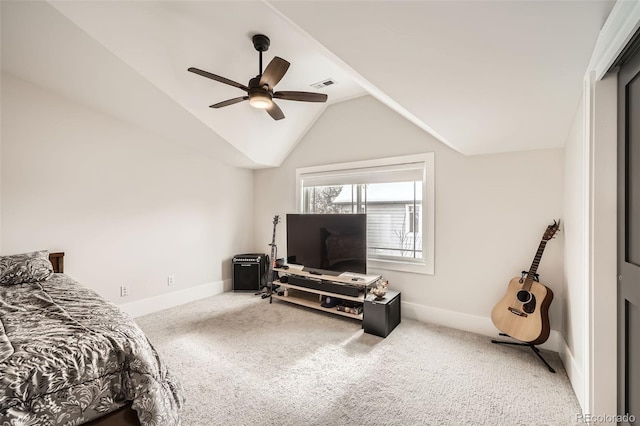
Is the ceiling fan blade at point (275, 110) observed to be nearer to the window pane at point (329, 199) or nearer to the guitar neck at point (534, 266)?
the window pane at point (329, 199)

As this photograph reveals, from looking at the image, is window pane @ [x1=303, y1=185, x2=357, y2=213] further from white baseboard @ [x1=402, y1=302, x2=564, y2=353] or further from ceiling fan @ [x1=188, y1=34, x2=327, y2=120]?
ceiling fan @ [x1=188, y1=34, x2=327, y2=120]

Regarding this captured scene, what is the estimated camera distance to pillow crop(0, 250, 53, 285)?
7.22ft

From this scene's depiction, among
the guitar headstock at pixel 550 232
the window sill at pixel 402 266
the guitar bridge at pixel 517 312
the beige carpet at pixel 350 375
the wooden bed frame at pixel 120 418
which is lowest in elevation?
the beige carpet at pixel 350 375

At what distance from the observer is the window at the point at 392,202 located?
124 inches

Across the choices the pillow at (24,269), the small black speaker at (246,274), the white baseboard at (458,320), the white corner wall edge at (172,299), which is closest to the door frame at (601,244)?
the white baseboard at (458,320)

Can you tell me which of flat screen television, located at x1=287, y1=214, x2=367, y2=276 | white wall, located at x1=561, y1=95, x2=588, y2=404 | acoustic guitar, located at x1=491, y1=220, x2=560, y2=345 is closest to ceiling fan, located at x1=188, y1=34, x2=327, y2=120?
flat screen television, located at x1=287, y1=214, x2=367, y2=276

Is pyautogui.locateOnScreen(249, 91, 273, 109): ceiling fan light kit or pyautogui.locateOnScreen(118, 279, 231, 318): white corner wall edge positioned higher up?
pyautogui.locateOnScreen(249, 91, 273, 109): ceiling fan light kit

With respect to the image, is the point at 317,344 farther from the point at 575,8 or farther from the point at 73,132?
the point at 73,132

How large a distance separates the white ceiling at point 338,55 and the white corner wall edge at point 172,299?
2.19 meters

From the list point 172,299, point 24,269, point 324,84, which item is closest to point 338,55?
point 324,84

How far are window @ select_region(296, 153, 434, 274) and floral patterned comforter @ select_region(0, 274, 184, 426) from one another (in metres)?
2.62

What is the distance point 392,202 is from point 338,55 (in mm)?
2056

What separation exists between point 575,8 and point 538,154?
1632 millimetres

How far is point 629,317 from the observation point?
1332mm
